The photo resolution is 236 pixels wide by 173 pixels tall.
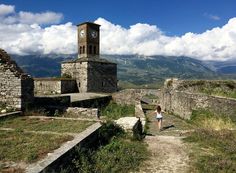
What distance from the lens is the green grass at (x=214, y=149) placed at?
27.3 feet

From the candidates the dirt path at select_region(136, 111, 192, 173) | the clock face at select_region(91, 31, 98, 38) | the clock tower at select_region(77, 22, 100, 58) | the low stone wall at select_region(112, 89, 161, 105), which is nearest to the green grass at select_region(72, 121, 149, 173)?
the dirt path at select_region(136, 111, 192, 173)

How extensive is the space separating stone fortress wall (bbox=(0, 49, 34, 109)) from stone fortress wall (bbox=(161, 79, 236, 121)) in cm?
972

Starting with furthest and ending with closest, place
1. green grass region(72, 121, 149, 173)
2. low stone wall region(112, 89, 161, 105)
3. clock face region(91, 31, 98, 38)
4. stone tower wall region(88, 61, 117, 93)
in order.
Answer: clock face region(91, 31, 98, 38) → stone tower wall region(88, 61, 117, 93) → low stone wall region(112, 89, 161, 105) → green grass region(72, 121, 149, 173)

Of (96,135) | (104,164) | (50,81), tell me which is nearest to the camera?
(104,164)

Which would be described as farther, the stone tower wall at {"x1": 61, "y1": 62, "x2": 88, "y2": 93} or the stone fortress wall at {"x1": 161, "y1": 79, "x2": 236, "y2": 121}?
the stone tower wall at {"x1": 61, "y1": 62, "x2": 88, "y2": 93}

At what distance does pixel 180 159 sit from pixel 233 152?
1.72 metres

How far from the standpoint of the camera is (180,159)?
9.16 metres

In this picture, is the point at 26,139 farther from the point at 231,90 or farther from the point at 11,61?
the point at 231,90

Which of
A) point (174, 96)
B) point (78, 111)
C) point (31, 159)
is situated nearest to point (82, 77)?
point (174, 96)

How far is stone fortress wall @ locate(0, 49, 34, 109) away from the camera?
15094mm

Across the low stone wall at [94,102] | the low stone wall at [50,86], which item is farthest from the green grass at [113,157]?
the low stone wall at [50,86]

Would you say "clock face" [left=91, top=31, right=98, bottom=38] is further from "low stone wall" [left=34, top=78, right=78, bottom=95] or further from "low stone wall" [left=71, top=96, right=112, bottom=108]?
"low stone wall" [left=71, top=96, right=112, bottom=108]

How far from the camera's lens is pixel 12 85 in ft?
49.6

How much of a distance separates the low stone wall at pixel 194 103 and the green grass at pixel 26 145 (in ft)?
29.5
